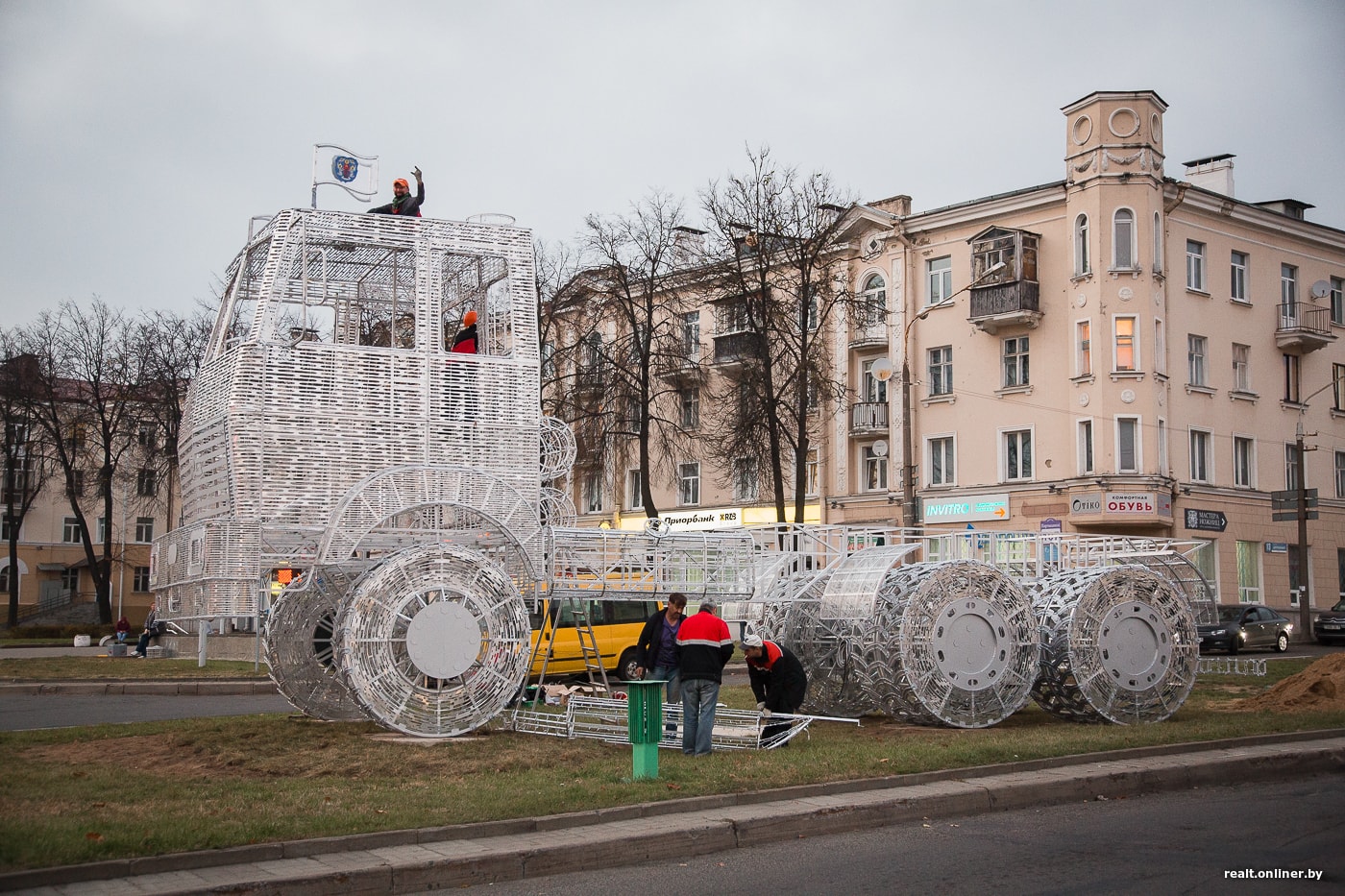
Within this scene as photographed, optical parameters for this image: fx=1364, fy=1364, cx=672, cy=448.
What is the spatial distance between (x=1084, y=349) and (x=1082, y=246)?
3.22m

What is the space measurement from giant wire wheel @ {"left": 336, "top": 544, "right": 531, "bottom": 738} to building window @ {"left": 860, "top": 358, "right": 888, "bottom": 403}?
3467 centimetres

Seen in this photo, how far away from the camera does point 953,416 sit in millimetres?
46312

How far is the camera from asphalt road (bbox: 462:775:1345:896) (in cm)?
884

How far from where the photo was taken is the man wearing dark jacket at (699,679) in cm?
1454

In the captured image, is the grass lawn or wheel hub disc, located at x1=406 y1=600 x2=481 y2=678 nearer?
the grass lawn

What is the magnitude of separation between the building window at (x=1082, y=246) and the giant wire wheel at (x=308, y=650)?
31616mm

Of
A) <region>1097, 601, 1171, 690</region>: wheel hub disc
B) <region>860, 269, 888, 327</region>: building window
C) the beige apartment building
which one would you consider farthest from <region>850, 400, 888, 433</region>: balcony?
<region>1097, 601, 1171, 690</region>: wheel hub disc

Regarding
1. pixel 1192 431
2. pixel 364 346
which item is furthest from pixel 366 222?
pixel 1192 431

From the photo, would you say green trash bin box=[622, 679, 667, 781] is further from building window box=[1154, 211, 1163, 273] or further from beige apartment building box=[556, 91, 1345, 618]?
building window box=[1154, 211, 1163, 273]

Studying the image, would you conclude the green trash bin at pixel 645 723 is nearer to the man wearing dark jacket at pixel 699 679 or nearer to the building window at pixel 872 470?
the man wearing dark jacket at pixel 699 679

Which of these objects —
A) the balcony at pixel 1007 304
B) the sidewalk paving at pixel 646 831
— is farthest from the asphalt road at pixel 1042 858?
the balcony at pixel 1007 304

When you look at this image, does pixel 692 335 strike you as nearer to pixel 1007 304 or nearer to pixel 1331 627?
pixel 1007 304

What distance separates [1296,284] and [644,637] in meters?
39.1

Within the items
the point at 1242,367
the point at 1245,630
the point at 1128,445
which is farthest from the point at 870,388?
the point at 1245,630
